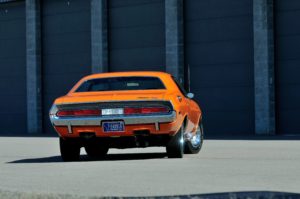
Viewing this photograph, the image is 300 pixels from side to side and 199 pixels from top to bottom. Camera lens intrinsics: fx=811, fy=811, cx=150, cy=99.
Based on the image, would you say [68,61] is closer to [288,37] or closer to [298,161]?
[288,37]

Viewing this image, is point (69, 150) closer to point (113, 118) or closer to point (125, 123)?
point (113, 118)

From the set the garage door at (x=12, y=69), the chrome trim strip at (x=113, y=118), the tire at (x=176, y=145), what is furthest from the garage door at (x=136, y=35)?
the chrome trim strip at (x=113, y=118)

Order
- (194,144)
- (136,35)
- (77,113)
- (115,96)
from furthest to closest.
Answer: (136,35)
(194,144)
(115,96)
(77,113)

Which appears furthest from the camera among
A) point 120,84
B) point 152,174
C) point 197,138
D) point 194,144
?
point 197,138

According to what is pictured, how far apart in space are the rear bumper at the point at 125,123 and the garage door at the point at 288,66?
14.3 m

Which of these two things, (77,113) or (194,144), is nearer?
(77,113)

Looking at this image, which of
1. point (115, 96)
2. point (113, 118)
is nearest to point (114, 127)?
point (113, 118)

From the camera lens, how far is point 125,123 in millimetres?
12570

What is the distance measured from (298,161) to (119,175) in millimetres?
3432

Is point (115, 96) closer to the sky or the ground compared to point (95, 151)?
closer to the sky

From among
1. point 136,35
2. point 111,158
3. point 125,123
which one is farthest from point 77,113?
point 136,35

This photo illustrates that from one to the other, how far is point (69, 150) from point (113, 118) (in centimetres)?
112

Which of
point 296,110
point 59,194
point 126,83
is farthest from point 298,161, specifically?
point 296,110

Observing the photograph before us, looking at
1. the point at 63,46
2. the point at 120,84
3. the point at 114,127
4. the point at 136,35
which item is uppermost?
the point at 136,35
